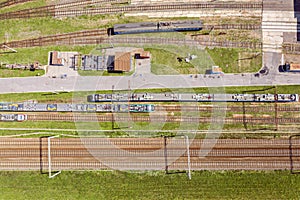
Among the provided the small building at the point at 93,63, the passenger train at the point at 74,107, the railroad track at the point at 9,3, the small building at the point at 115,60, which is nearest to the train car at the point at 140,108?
the passenger train at the point at 74,107

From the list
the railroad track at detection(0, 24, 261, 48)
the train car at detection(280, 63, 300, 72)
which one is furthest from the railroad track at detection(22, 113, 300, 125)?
the railroad track at detection(0, 24, 261, 48)

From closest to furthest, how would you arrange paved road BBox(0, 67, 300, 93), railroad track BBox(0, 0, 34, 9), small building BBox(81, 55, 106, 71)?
paved road BBox(0, 67, 300, 93), small building BBox(81, 55, 106, 71), railroad track BBox(0, 0, 34, 9)

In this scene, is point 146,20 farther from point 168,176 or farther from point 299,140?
point 299,140

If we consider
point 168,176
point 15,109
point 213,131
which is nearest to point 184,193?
point 168,176

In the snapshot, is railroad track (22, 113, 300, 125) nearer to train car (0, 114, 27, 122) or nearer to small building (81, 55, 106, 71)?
train car (0, 114, 27, 122)

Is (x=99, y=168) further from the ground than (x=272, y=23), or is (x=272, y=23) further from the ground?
(x=272, y=23)

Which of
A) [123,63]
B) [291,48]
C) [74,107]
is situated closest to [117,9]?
[123,63]
